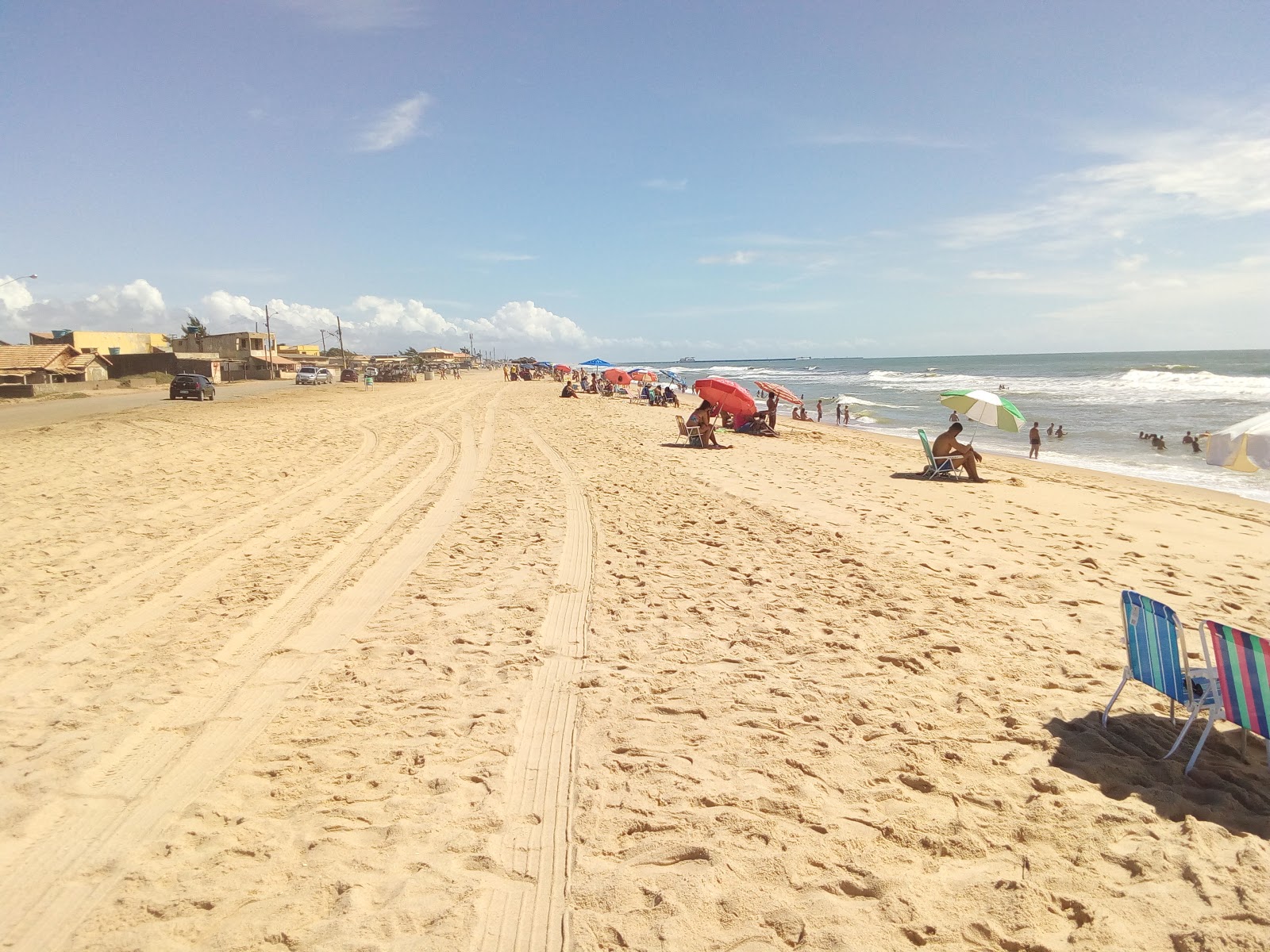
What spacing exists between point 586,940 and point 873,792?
4.69ft

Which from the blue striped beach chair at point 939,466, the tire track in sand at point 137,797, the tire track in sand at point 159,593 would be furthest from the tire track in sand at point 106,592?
the blue striped beach chair at point 939,466

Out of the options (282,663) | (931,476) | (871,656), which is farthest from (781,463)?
(282,663)

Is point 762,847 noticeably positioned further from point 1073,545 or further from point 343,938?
point 1073,545

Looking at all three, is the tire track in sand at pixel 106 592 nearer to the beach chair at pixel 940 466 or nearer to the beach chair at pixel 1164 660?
the beach chair at pixel 1164 660

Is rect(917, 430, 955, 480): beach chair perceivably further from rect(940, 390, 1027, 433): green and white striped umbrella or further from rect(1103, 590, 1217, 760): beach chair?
rect(1103, 590, 1217, 760): beach chair

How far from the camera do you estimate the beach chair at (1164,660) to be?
3377 mm

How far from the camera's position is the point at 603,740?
354 centimetres

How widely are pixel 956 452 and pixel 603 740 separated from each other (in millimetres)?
10287

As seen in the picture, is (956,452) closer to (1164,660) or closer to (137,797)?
(1164,660)

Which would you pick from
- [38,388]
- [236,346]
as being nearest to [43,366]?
[38,388]

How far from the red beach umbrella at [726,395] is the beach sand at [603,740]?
9185 mm

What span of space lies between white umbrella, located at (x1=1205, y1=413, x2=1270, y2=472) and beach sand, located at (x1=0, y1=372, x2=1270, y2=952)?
3.96ft

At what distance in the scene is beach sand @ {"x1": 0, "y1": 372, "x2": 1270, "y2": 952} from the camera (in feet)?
8.05

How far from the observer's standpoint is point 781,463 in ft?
42.8
